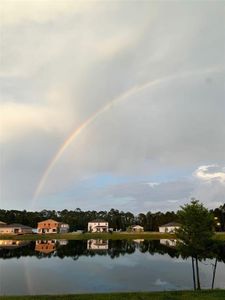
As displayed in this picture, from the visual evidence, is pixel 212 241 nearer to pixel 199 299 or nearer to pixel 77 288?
pixel 199 299

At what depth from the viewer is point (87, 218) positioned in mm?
169375

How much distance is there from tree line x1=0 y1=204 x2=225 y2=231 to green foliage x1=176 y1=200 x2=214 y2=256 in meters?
118

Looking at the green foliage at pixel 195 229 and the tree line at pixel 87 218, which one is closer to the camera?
the green foliage at pixel 195 229

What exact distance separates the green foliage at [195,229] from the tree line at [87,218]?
386ft

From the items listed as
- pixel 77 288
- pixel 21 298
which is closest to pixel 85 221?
pixel 77 288

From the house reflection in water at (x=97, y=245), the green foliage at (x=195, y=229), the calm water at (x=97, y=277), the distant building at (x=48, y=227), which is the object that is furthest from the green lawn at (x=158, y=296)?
the distant building at (x=48, y=227)

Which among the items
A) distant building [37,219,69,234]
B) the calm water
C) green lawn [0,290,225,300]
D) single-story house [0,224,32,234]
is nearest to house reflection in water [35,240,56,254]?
the calm water

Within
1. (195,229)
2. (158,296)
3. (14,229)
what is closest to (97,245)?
(195,229)

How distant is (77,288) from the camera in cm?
3011

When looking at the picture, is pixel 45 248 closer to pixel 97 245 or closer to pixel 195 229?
pixel 97 245

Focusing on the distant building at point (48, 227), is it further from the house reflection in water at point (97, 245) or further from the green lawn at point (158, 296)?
the green lawn at point (158, 296)

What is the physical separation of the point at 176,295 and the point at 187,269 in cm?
2346

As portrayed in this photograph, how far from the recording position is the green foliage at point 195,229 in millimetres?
24188

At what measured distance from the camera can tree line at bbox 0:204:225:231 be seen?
154 metres
